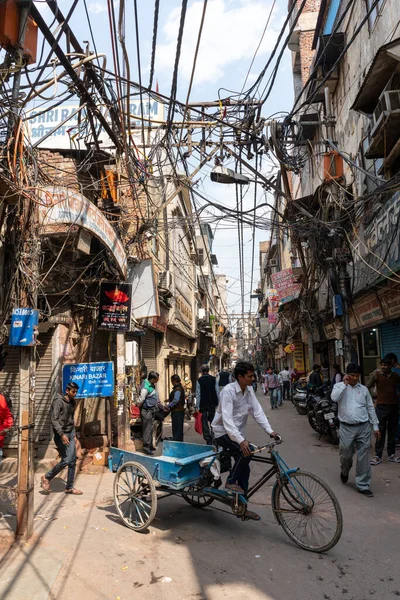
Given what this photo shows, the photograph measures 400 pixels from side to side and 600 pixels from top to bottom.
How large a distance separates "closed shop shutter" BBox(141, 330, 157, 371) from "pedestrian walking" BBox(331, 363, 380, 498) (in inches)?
374

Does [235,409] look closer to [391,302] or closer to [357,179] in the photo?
[391,302]

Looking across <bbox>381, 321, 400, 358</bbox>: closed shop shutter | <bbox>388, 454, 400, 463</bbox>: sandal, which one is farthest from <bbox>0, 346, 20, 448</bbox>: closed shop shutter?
<bbox>381, 321, 400, 358</bbox>: closed shop shutter

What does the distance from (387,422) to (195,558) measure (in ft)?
16.9

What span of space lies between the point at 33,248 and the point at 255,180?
6064 mm

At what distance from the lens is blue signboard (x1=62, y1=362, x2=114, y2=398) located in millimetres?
8453

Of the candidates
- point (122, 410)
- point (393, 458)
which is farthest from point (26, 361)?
point (393, 458)

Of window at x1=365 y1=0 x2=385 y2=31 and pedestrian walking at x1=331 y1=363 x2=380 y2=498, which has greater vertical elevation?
window at x1=365 y1=0 x2=385 y2=31

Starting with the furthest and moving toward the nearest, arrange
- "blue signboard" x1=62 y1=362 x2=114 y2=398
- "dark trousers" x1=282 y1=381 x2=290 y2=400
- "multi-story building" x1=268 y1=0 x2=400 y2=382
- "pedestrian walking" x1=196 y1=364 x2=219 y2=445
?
"dark trousers" x1=282 y1=381 x2=290 y2=400
"pedestrian walking" x1=196 y1=364 x2=219 y2=445
"multi-story building" x1=268 y1=0 x2=400 y2=382
"blue signboard" x1=62 y1=362 x2=114 y2=398

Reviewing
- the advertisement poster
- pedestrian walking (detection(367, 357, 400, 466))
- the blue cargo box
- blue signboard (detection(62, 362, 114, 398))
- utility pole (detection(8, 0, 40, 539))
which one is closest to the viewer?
utility pole (detection(8, 0, 40, 539))

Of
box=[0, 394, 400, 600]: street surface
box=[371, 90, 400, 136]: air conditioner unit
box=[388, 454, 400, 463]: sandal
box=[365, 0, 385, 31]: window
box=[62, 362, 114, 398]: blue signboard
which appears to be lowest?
box=[0, 394, 400, 600]: street surface

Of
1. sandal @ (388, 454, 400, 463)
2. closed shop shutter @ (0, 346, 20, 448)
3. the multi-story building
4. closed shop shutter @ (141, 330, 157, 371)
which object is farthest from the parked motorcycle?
closed shop shutter @ (0, 346, 20, 448)

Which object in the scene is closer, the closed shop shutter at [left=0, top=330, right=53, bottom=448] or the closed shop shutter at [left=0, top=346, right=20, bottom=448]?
the closed shop shutter at [left=0, top=330, right=53, bottom=448]

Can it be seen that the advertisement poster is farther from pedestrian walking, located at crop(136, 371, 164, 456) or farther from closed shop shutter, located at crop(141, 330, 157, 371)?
closed shop shutter, located at crop(141, 330, 157, 371)

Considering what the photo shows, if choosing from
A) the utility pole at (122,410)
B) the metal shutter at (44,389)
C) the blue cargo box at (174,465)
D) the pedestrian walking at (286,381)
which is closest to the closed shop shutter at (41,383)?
the metal shutter at (44,389)
